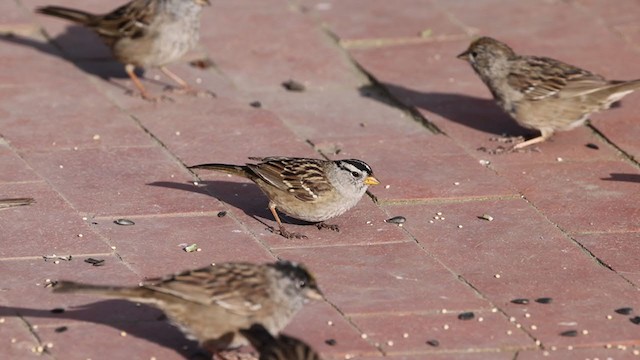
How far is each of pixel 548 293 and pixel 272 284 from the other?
1.73m

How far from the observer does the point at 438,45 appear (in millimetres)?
11367

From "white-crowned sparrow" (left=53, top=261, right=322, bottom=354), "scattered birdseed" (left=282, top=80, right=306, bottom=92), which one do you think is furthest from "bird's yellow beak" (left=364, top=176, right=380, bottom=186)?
"scattered birdseed" (left=282, top=80, right=306, bottom=92)

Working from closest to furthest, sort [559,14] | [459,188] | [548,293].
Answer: [548,293] < [459,188] < [559,14]

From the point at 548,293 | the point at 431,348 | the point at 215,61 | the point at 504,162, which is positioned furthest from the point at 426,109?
the point at 431,348

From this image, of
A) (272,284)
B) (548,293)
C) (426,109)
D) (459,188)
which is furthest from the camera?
(426,109)

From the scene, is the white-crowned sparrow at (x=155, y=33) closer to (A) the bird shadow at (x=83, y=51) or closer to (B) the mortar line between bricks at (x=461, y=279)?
(A) the bird shadow at (x=83, y=51)

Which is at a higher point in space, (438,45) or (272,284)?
(272,284)

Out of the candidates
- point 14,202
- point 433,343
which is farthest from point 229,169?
point 433,343

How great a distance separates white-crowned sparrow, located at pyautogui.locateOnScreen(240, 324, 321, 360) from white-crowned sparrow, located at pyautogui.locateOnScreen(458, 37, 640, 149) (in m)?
3.86

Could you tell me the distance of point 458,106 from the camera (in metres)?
10.3

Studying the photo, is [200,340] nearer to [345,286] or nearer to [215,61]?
[345,286]

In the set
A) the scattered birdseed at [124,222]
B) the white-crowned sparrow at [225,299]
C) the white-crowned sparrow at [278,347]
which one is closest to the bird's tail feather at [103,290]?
the white-crowned sparrow at [225,299]

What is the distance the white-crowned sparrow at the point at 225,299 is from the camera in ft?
20.6

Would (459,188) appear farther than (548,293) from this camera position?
Yes
